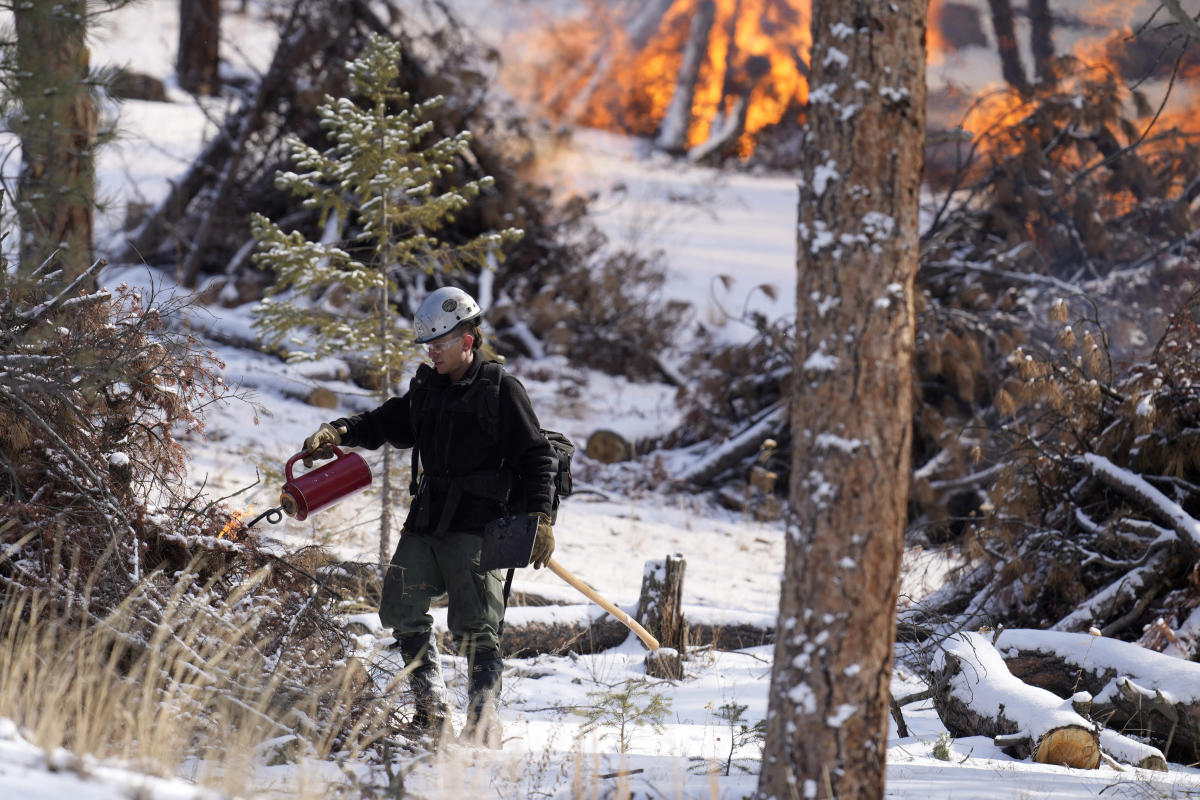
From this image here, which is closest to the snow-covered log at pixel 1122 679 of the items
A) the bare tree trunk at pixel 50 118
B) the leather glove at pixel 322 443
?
the leather glove at pixel 322 443

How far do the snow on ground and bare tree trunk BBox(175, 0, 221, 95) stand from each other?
1030mm

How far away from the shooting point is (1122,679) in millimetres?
5215

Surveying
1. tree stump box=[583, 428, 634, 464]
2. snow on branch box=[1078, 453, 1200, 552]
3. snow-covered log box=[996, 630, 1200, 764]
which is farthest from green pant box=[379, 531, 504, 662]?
tree stump box=[583, 428, 634, 464]

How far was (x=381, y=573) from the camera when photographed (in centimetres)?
665

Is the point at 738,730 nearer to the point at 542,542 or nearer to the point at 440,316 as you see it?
the point at 542,542

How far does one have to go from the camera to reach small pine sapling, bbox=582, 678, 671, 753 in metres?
4.57

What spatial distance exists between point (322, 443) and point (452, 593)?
0.92 metres

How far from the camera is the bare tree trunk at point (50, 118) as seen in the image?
6793mm

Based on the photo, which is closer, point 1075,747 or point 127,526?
point 127,526

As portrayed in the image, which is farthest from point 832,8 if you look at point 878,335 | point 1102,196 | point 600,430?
point 1102,196

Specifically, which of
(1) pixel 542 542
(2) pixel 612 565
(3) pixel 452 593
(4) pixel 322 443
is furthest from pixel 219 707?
(2) pixel 612 565

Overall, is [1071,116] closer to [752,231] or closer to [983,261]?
[983,261]

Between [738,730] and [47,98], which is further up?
[47,98]

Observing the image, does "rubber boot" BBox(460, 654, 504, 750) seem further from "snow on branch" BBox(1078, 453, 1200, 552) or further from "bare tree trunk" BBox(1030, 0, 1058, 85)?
"bare tree trunk" BBox(1030, 0, 1058, 85)
